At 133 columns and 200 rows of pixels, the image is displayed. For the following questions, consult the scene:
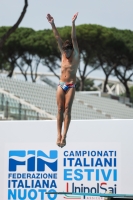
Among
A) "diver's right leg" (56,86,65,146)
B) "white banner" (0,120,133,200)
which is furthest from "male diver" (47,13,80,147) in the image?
"white banner" (0,120,133,200)

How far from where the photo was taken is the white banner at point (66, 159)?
7.06 m

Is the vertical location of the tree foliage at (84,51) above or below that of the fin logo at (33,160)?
above

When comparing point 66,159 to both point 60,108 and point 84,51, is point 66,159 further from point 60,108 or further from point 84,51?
point 84,51

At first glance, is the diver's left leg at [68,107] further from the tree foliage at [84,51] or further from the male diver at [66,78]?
the tree foliage at [84,51]

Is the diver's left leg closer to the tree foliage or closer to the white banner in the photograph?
the white banner

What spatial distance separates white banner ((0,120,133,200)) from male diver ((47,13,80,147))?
151mm

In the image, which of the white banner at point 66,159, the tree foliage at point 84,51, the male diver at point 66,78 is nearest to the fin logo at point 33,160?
the white banner at point 66,159

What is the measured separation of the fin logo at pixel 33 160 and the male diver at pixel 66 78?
0.21m

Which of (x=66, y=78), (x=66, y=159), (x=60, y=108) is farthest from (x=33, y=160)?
(x=66, y=78)

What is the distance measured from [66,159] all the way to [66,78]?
0.90 meters

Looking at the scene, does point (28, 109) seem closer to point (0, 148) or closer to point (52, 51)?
point (0, 148)

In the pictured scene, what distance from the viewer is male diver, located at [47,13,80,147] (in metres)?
6.87

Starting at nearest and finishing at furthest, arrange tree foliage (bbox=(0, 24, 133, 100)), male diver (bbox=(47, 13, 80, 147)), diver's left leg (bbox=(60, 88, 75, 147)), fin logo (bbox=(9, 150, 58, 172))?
male diver (bbox=(47, 13, 80, 147))
diver's left leg (bbox=(60, 88, 75, 147))
fin logo (bbox=(9, 150, 58, 172))
tree foliage (bbox=(0, 24, 133, 100))

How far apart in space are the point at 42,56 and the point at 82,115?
3854 cm
